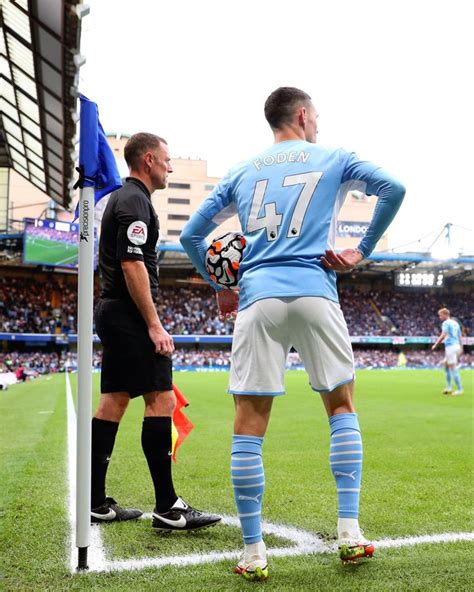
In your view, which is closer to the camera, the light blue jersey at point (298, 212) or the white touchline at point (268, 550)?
the white touchline at point (268, 550)

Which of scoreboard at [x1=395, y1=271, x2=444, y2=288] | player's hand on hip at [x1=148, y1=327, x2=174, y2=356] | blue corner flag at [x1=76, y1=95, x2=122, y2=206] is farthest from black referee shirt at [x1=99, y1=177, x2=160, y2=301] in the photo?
scoreboard at [x1=395, y1=271, x2=444, y2=288]

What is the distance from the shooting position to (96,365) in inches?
1529

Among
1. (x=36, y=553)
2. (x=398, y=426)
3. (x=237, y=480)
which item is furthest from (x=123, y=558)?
(x=398, y=426)

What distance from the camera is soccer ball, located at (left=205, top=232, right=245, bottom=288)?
297cm

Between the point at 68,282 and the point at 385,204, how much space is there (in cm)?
5018

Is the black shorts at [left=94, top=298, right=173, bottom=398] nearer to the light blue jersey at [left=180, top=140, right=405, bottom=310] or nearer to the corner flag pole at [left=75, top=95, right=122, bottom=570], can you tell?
the corner flag pole at [left=75, top=95, right=122, bottom=570]

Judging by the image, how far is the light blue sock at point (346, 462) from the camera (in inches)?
98.8

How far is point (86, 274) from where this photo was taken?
2.70 metres

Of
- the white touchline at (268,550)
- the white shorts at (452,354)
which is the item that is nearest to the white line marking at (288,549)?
the white touchline at (268,550)

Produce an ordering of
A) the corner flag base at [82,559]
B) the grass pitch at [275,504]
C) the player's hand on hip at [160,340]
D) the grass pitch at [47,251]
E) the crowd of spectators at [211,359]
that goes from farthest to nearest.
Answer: the crowd of spectators at [211,359]
the grass pitch at [47,251]
the player's hand on hip at [160,340]
the corner flag base at [82,559]
the grass pitch at [275,504]

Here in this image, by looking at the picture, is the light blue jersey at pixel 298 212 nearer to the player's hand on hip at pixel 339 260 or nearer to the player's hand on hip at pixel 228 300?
the player's hand on hip at pixel 339 260

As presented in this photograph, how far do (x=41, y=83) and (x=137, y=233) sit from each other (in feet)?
37.3

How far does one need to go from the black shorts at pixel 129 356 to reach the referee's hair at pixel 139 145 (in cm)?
88

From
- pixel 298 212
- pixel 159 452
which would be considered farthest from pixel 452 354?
pixel 298 212
